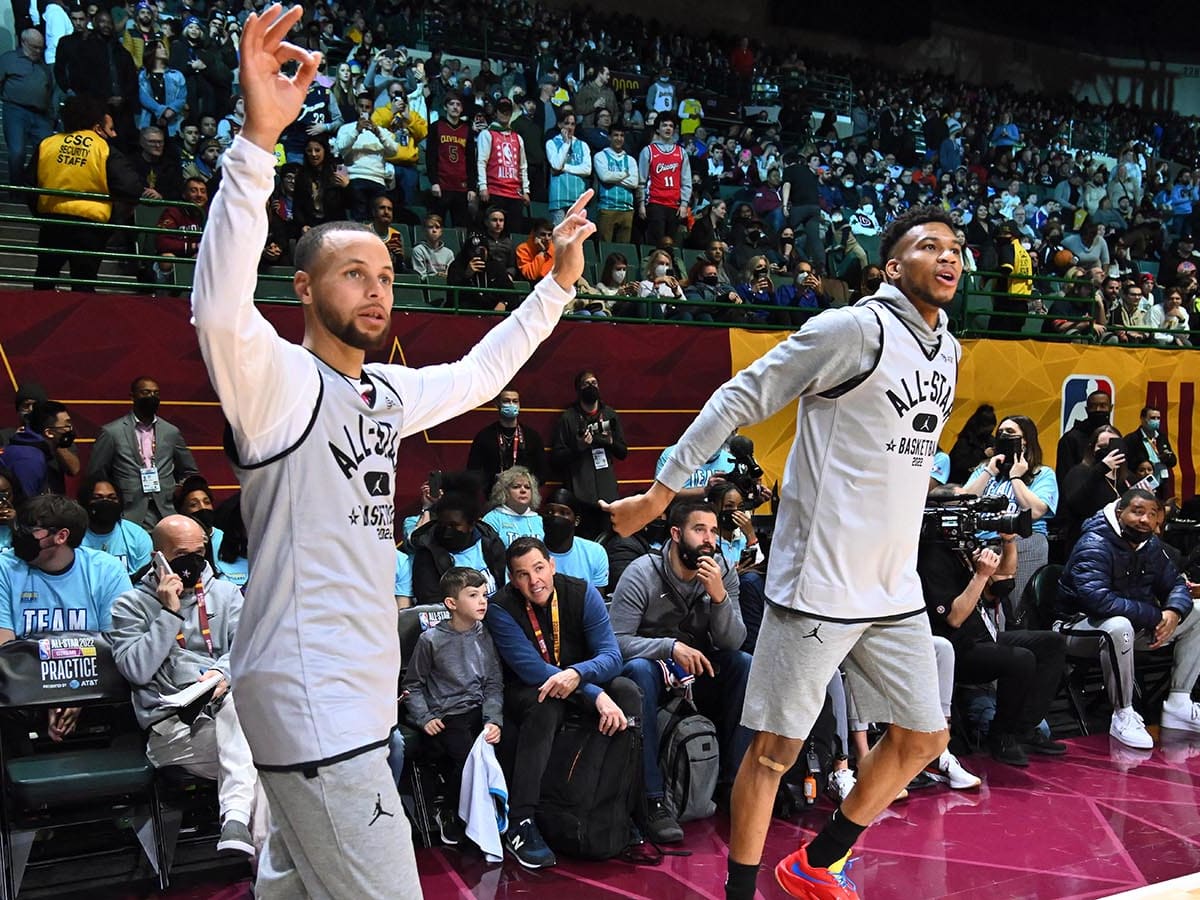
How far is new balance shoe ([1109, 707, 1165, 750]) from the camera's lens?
23.4 feet

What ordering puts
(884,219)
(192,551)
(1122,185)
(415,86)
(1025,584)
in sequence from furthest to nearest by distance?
(1122,185), (884,219), (415,86), (1025,584), (192,551)

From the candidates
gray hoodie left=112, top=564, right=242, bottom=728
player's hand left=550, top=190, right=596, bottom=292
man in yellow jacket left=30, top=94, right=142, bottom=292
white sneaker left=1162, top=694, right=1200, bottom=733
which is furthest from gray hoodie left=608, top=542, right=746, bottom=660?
man in yellow jacket left=30, top=94, right=142, bottom=292

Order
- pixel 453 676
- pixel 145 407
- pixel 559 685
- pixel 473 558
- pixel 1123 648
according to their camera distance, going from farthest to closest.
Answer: pixel 145 407, pixel 1123 648, pixel 473 558, pixel 453 676, pixel 559 685

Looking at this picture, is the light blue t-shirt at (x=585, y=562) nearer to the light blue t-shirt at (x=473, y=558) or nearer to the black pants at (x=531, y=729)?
the light blue t-shirt at (x=473, y=558)

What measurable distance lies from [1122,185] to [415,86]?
1297 centimetres

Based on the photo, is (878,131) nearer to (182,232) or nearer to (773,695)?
(182,232)

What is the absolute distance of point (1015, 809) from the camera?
592 centimetres

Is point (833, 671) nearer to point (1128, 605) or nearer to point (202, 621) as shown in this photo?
point (202, 621)

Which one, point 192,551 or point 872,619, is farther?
point 192,551

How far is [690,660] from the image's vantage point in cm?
564

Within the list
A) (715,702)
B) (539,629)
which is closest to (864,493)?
(539,629)

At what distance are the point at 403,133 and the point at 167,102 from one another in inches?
89.5

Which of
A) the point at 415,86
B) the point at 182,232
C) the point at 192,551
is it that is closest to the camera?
the point at 192,551

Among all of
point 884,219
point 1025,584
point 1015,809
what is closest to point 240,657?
point 1015,809
